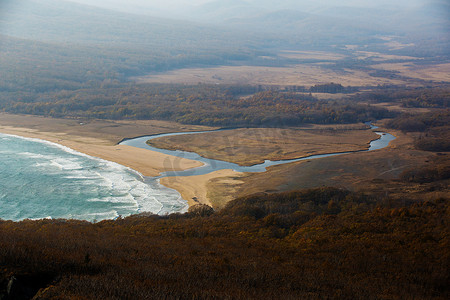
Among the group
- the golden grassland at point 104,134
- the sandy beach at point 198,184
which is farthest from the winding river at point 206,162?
the sandy beach at point 198,184

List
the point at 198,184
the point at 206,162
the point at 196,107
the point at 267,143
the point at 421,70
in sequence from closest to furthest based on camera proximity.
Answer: the point at 198,184 → the point at 206,162 → the point at 267,143 → the point at 196,107 → the point at 421,70

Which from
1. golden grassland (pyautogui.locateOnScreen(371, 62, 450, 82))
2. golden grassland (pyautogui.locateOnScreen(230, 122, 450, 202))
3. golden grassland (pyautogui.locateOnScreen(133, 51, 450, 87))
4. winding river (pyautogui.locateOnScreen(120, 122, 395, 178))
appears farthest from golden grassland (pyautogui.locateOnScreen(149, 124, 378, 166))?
golden grassland (pyautogui.locateOnScreen(371, 62, 450, 82))

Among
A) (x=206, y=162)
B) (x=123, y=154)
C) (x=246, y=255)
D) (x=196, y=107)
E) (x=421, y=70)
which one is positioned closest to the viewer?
(x=246, y=255)

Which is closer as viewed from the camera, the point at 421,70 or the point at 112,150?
the point at 112,150

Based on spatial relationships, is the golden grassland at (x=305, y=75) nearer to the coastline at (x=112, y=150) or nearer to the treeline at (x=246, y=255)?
the coastline at (x=112, y=150)

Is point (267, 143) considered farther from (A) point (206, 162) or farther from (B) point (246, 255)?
(B) point (246, 255)

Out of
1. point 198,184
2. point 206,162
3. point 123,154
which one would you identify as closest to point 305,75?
point 206,162
